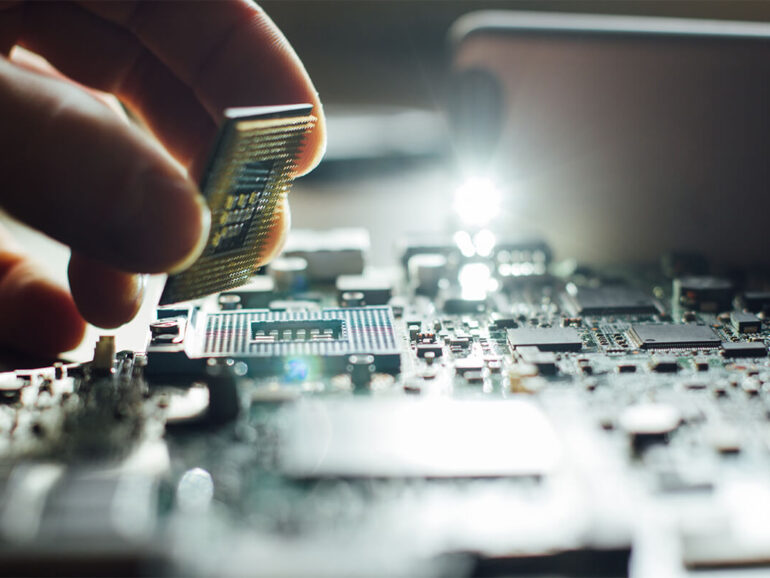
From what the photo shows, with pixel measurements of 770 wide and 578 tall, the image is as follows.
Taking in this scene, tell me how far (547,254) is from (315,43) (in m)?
5.62

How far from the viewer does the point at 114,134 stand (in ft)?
4.89

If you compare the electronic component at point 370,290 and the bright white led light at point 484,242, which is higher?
the bright white led light at point 484,242

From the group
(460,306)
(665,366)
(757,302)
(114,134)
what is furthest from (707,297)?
(114,134)

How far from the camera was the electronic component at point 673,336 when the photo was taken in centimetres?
214

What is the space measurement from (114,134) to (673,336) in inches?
61.5

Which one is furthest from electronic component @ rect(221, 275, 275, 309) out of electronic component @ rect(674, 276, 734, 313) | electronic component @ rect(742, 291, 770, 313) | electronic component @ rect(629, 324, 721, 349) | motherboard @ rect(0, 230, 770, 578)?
electronic component @ rect(742, 291, 770, 313)

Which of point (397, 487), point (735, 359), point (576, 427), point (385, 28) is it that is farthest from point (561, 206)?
point (385, 28)

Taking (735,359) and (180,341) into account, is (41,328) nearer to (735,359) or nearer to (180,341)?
(180,341)

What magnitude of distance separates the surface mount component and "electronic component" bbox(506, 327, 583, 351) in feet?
2.46

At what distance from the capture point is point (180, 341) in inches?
77.4

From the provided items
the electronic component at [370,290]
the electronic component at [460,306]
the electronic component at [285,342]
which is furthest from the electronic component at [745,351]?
the electronic component at [370,290]

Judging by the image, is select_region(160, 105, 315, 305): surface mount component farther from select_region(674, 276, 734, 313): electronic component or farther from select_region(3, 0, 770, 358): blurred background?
select_region(674, 276, 734, 313): electronic component

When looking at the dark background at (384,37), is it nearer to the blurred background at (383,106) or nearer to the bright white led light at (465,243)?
the blurred background at (383,106)

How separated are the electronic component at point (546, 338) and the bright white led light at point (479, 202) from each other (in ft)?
3.58
